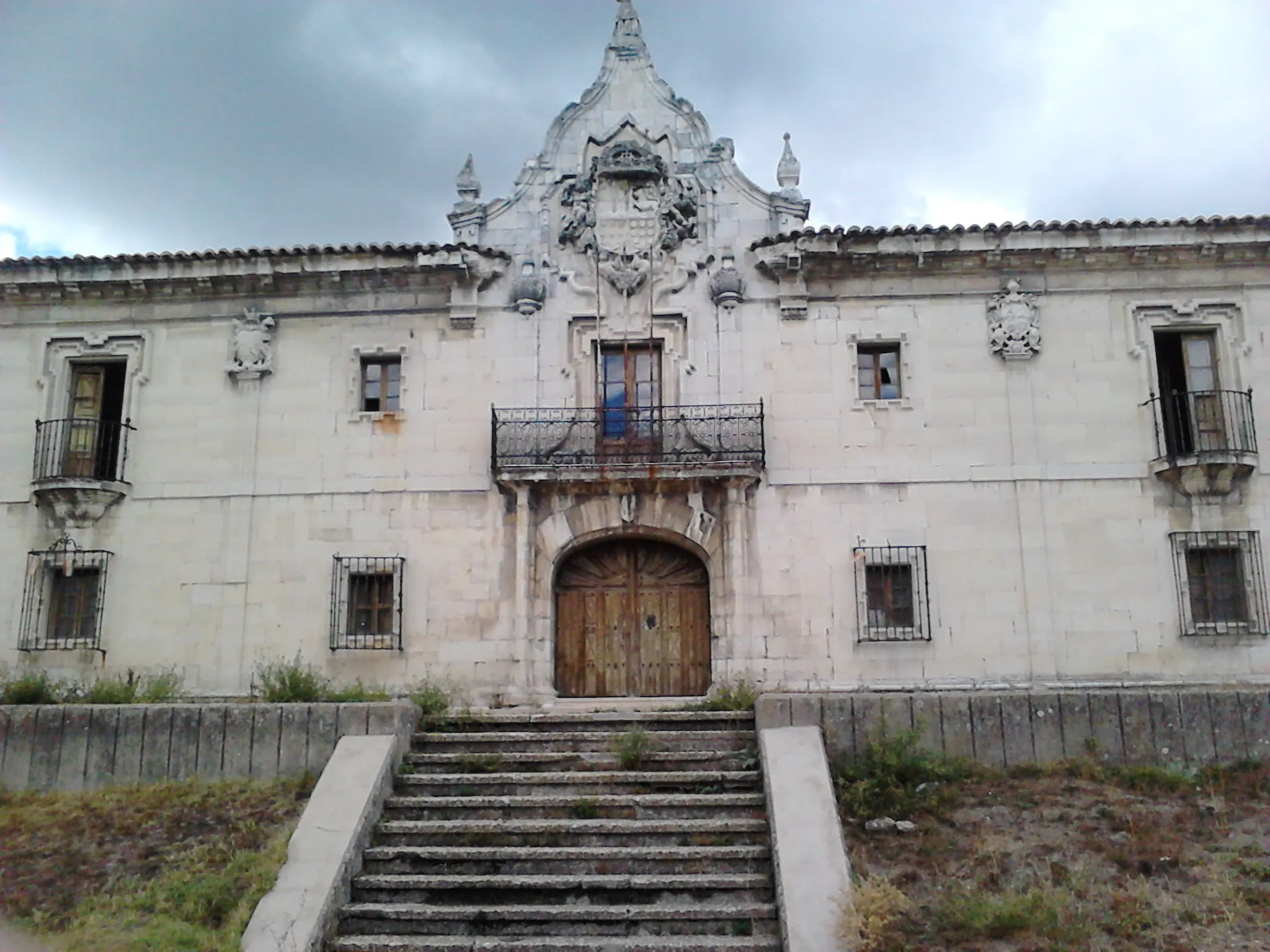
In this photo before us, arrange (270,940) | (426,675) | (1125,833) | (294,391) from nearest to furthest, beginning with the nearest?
(270,940) < (1125,833) < (426,675) < (294,391)

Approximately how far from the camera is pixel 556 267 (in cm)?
1888

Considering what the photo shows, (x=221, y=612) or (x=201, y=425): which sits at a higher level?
(x=201, y=425)

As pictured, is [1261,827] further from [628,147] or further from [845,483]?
[628,147]

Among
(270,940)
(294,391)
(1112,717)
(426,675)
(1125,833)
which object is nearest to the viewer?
(270,940)

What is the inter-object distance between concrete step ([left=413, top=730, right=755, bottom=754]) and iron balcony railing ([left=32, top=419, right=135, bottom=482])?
28.2ft

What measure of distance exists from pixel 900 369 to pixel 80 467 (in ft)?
43.2

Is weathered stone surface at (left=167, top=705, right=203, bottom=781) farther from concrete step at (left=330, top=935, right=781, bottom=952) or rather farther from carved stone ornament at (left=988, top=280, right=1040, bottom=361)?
carved stone ornament at (left=988, top=280, right=1040, bottom=361)

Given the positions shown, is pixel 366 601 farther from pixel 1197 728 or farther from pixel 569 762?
pixel 1197 728

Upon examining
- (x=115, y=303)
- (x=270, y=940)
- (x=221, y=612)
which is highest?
(x=115, y=303)

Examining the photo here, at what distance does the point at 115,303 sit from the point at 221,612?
5.58 meters

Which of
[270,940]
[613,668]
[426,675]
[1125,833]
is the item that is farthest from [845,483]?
[270,940]

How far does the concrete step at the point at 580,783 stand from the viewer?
39.2 feet

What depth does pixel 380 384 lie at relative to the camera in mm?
18938

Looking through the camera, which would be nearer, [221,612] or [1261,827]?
[1261,827]
